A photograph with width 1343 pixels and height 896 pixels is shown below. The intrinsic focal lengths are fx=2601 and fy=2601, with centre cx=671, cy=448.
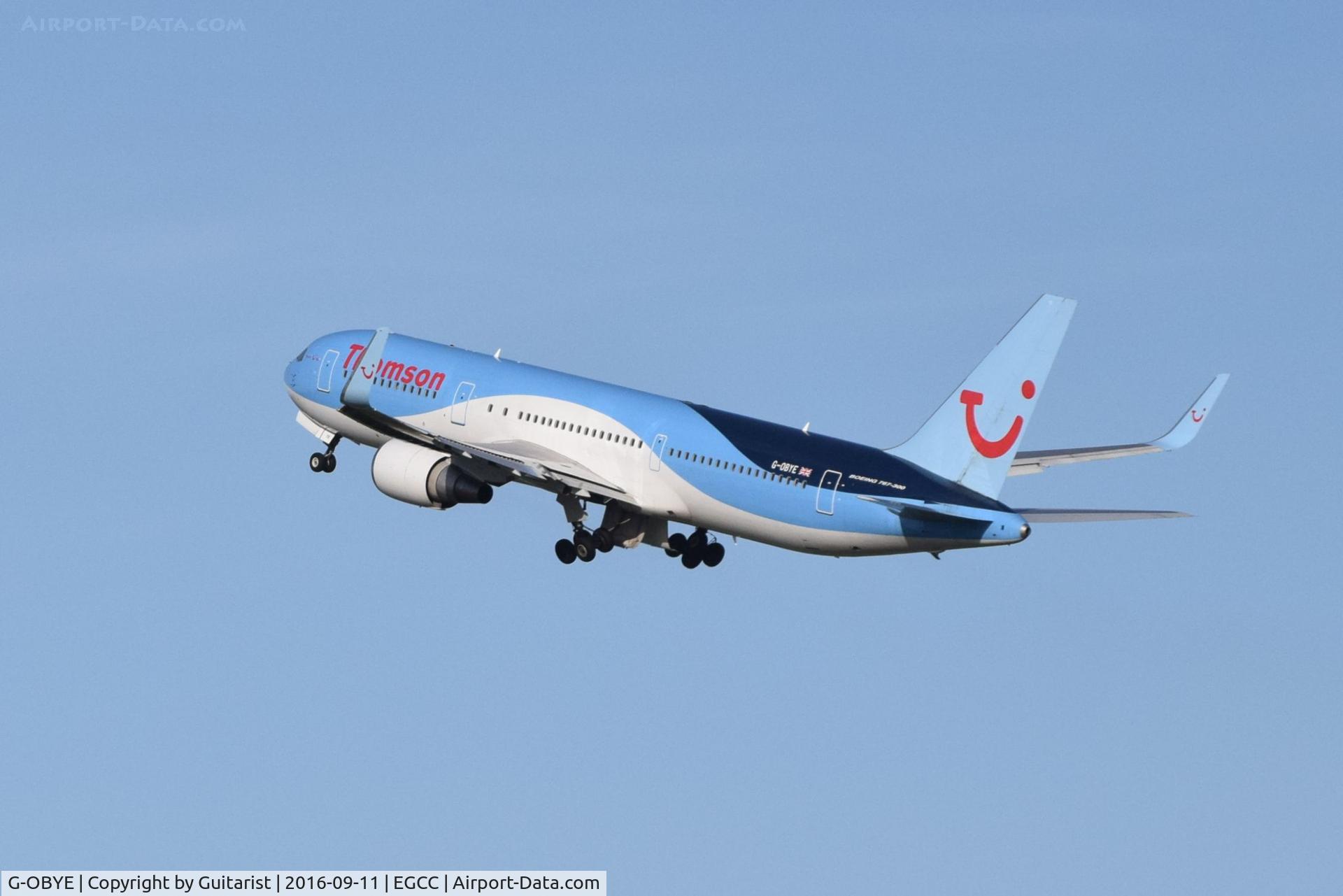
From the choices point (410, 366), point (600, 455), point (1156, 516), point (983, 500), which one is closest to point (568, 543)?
point (600, 455)

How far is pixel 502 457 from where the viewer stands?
240 feet

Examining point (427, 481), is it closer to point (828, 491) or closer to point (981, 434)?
point (828, 491)

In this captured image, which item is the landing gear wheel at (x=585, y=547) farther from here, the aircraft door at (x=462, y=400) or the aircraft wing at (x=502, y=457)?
the aircraft door at (x=462, y=400)

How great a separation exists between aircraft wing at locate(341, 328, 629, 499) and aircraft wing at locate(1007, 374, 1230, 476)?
38.4 ft

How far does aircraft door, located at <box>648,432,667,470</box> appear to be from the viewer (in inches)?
2790

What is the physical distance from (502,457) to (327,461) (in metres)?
10.4

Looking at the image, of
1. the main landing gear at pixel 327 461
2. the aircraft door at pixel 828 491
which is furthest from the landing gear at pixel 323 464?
the aircraft door at pixel 828 491

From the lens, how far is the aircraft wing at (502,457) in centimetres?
7162

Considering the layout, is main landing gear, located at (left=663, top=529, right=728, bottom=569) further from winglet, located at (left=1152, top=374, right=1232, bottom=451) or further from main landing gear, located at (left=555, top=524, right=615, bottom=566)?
winglet, located at (left=1152, top=374, right=1232, bottom=451)

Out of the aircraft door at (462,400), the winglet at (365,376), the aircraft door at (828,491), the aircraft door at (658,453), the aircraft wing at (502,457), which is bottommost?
the aircraft door at (828,491)

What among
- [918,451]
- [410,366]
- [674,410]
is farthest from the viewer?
[410,366]

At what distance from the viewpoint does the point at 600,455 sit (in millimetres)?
72312

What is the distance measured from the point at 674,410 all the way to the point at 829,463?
230 inches

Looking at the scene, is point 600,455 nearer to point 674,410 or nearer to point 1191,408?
point 674,410
